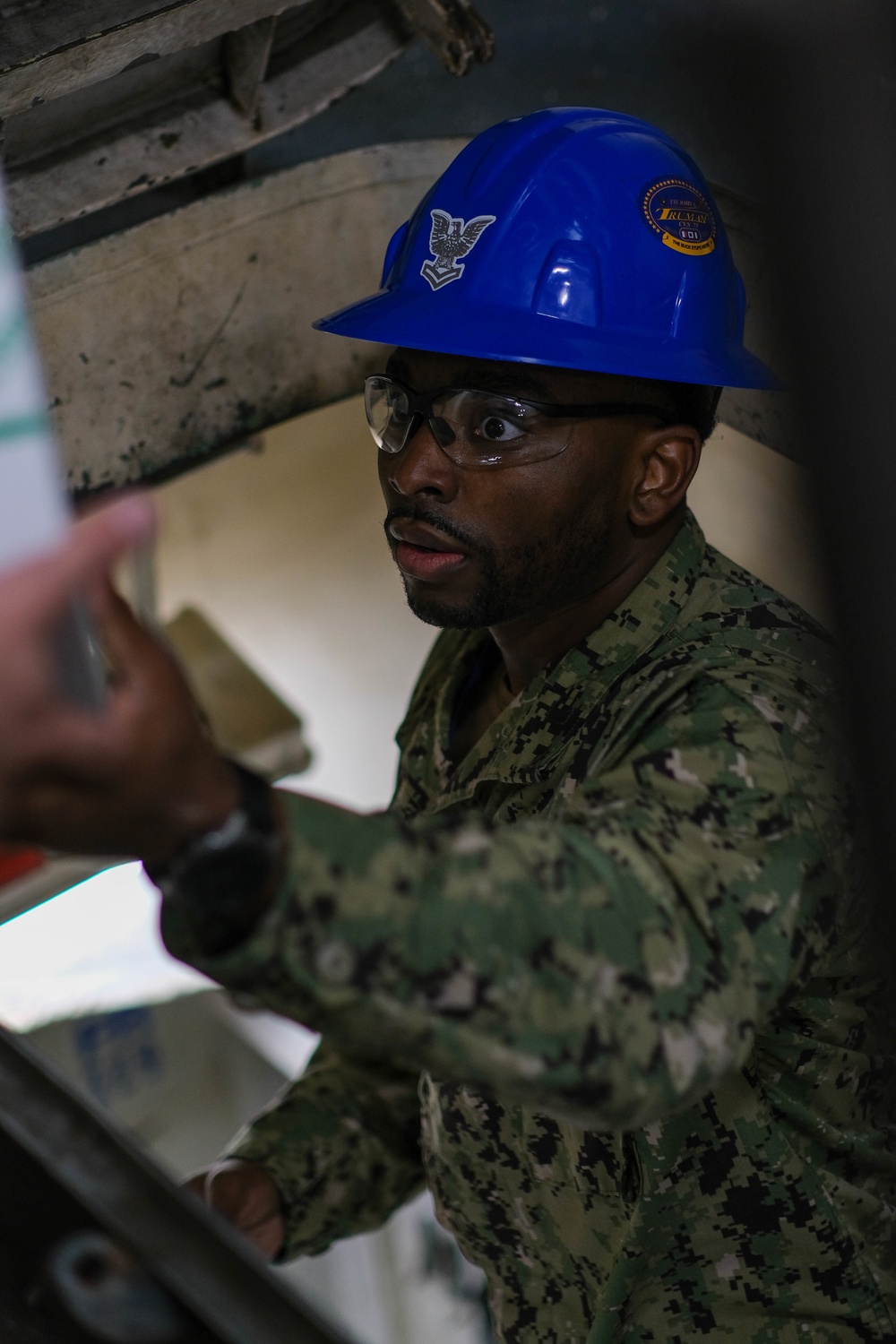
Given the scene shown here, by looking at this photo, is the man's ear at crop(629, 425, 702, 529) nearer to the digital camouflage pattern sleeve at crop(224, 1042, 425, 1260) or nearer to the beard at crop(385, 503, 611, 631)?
the beard at crop(385, 503, 611, 631)

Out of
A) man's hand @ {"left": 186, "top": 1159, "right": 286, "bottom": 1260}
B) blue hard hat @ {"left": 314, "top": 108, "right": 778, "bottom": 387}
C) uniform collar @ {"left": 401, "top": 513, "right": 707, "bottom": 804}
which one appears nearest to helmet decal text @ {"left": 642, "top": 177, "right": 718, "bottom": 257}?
blue hard hat @ {"left": 314, "top": 108, "right": 778, "bottom": 387}

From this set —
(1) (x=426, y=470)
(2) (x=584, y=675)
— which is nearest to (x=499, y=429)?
(1) (x=426, y=470)

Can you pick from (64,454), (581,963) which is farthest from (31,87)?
(581,963)

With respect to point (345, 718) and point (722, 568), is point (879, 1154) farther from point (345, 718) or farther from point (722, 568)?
point (345, 718)

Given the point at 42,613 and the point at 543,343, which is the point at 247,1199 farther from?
the point at 42,613

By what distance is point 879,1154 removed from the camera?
1.60 metres

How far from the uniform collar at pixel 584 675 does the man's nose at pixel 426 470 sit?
0.88 feet

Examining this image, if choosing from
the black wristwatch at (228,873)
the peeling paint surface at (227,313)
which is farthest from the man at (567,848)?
the peeling paint surface at (227,313)

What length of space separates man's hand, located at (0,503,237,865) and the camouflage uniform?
8 cm

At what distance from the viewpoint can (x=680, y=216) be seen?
5.64 ft

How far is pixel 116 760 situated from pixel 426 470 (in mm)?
964

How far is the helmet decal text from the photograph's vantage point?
1702mm

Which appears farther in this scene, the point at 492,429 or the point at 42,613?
the point at 492,429

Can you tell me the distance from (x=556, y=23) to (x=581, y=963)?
1982 mm
